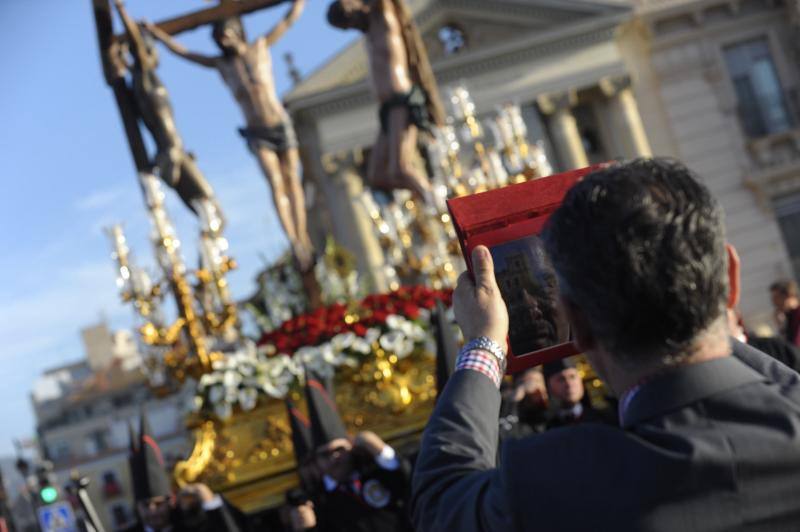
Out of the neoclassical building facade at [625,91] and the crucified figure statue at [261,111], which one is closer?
the crucified figure statue at [261,111]

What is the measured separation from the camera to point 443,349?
16.9 ft

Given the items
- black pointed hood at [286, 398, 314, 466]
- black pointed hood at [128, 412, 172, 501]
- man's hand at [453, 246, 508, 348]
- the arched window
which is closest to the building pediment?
the arched window

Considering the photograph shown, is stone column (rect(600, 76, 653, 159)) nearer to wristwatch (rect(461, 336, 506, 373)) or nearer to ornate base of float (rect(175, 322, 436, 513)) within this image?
ornate base of float (rect(175, 322, 436, 513))

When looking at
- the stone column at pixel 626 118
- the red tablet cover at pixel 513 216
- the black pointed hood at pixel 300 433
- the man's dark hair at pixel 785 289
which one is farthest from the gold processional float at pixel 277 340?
the stone column at pixel 626 118

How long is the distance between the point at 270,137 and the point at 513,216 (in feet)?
22.7

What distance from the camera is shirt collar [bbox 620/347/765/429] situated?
1.54 m

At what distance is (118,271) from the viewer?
775 cm

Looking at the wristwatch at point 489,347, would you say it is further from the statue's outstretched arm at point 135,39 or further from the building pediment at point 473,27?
the building pediment at point 473,27

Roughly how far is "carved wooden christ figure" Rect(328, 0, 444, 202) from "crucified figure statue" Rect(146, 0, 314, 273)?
707 millimetres

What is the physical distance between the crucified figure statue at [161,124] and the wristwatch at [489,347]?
676cm

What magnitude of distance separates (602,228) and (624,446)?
1.03 feet

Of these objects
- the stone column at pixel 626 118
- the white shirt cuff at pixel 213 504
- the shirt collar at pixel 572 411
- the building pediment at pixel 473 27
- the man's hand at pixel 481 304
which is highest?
the building pediment at pixel 473 27

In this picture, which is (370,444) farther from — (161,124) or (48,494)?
(161,124)

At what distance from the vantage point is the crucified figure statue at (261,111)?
342 inches
